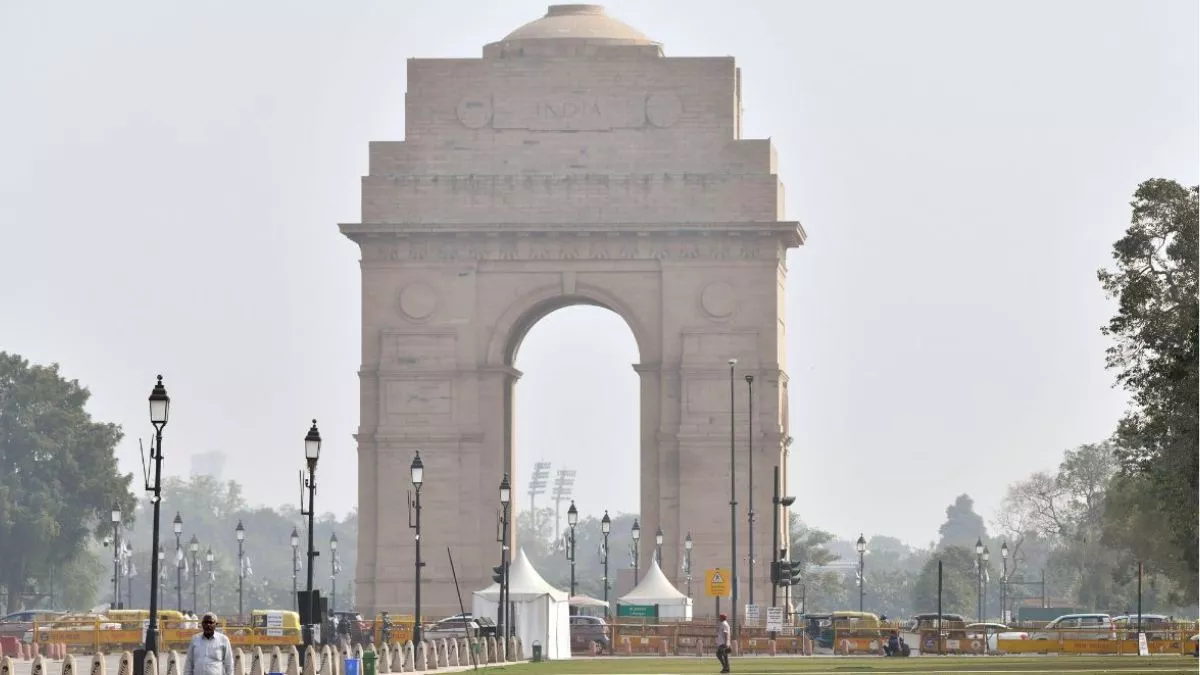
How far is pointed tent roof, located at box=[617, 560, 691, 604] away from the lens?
7775 cm

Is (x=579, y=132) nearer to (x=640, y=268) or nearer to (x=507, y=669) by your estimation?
(x=640, y=268)

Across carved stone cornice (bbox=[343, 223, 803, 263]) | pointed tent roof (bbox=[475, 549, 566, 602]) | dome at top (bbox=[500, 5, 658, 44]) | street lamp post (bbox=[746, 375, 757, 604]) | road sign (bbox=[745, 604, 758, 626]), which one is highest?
dome at top (bbox=[500, 5, 658, 44])

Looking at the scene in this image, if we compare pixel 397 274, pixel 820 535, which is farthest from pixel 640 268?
pixel 820 535

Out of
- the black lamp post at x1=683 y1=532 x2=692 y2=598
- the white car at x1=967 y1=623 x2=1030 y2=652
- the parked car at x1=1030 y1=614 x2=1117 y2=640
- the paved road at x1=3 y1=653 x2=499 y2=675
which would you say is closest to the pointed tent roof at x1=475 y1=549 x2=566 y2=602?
the paved road at x1=3 y1=653 x2=499 y2=675

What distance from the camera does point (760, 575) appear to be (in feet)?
284

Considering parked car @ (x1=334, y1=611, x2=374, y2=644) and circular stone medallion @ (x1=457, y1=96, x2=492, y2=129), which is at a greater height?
circular stone medallion @ (x1=457, y1=96, x2=492, y2=129)

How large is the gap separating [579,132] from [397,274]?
6887mm

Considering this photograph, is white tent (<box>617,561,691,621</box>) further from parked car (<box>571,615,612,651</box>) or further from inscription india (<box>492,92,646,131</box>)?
inscription india (<box>492,92,646,131</box>)

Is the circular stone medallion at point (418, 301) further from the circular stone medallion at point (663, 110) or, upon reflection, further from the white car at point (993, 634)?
the white car at point (993, 634)

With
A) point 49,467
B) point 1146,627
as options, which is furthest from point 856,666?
point 49,467

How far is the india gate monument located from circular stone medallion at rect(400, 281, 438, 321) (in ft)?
0.20

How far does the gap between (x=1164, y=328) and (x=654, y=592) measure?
87.4 feet

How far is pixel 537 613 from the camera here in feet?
218

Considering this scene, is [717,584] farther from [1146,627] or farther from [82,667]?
[82,667]
